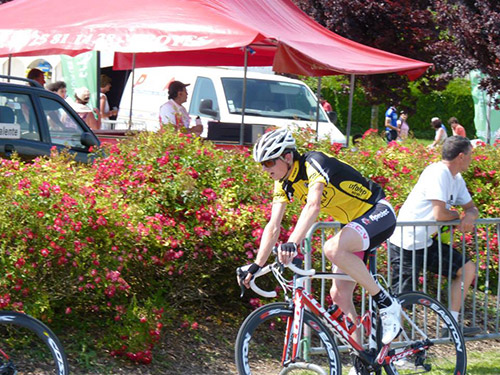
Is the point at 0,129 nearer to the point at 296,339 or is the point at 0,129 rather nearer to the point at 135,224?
the point at 135,224

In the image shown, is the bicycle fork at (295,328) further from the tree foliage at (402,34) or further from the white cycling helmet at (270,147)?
the tree foliage at (402,34)

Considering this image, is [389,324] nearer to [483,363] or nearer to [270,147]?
[270,147]

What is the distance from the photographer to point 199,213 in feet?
21.8

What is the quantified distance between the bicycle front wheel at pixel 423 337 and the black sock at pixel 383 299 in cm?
31

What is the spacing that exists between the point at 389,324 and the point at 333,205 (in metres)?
0.82

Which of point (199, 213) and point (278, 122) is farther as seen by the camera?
point (278, 122)

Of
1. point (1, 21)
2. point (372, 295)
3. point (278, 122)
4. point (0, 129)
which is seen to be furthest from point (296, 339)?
point (278, 122)

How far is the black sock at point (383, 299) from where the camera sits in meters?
5.35

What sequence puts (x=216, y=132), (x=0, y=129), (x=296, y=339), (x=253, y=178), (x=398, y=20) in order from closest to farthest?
(x=296, y=339)
(x=253, y=178)
(x=0, y=129)
(x=216, y=132)
(x=398, y=20)

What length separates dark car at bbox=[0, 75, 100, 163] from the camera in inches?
350

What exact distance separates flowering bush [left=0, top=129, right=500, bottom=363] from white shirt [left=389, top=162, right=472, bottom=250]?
908 mm

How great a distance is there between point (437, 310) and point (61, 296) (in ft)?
8.48

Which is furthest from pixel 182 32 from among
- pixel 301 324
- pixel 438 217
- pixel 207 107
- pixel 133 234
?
pixel 301 324

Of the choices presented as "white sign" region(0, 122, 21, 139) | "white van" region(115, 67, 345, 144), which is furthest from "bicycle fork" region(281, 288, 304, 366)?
"white van" region(115, 67, 345, 144)
